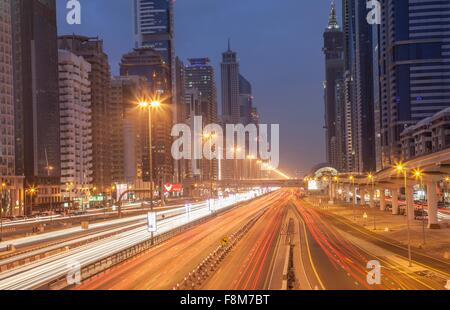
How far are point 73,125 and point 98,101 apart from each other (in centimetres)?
2326

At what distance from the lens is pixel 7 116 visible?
4225 inches

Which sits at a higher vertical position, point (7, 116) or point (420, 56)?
point (420, 56)

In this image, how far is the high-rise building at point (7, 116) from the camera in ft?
343

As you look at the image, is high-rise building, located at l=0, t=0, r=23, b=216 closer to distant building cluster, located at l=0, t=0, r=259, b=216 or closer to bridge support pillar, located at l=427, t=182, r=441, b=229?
distant building cluster, located at l=0, t=0, r=259, b=216

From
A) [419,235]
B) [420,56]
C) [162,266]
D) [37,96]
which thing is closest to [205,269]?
[162,266]

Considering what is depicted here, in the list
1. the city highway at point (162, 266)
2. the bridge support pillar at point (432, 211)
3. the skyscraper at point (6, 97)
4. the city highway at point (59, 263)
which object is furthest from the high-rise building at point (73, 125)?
the city highway at point (59, 263)

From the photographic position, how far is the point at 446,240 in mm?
51062

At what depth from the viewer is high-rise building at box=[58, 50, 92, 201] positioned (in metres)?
144

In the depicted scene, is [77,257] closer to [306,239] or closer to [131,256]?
[131,256]

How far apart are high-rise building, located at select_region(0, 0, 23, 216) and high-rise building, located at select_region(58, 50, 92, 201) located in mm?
31322

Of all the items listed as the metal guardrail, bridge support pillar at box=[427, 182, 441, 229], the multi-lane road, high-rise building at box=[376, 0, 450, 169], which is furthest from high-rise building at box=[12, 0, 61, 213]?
high-rise building at box=[376, 0, 450, 169]

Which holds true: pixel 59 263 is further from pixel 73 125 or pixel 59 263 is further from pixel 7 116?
pixel 73 125

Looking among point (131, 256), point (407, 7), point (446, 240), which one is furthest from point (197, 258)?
point (407, 7)

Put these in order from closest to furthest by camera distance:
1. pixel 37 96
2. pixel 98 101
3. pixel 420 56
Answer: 1. pixel 37 96
2. pixel 98 101
3. pixel 420 56
